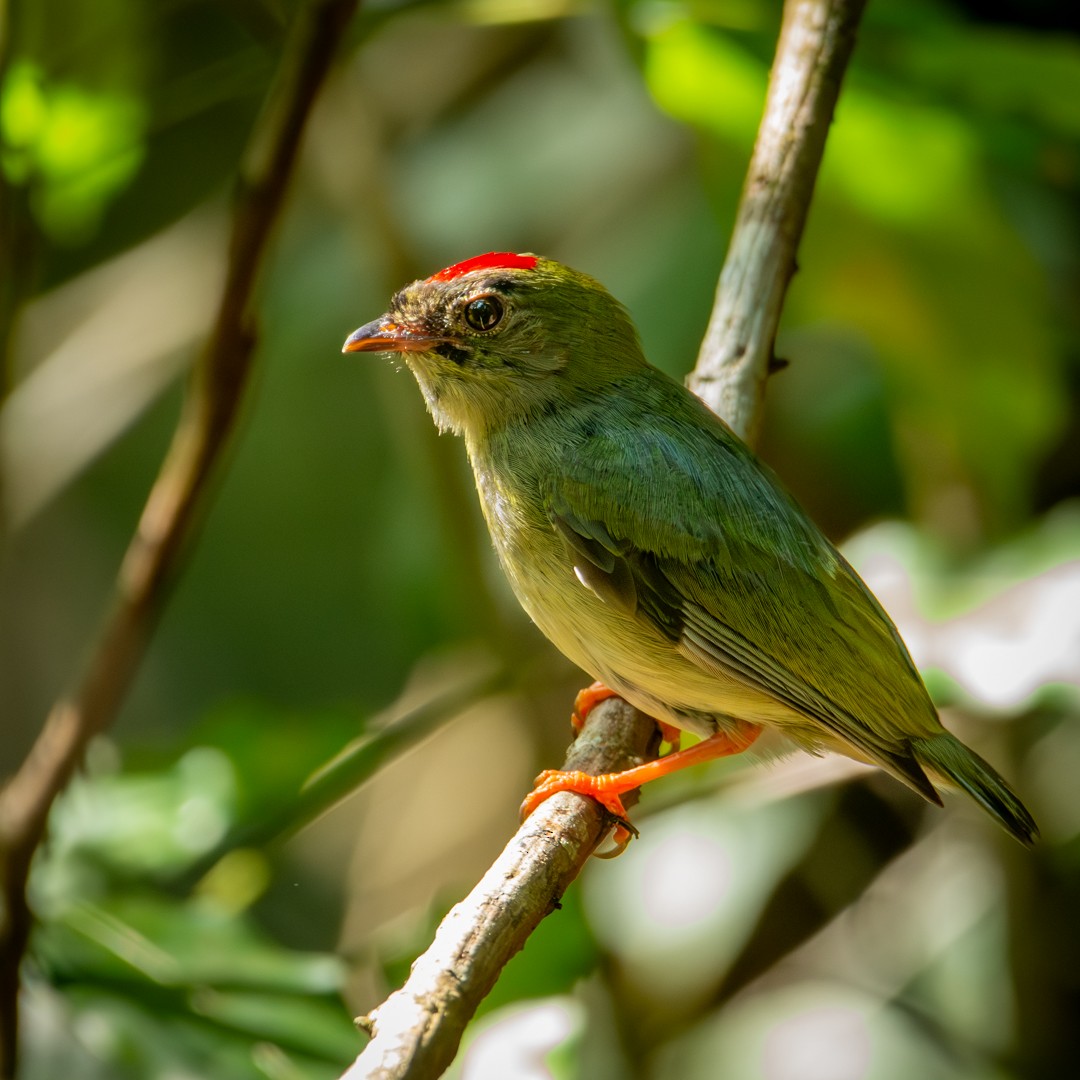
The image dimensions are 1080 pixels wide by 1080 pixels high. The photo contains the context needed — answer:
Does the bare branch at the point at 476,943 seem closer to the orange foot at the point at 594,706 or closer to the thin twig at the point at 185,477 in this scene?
the orange foot at the point at 594,706

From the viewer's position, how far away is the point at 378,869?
17.0 feet

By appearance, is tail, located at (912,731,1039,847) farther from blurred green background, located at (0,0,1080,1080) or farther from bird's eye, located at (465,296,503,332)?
bird's eye, located at (465,296,503,332)

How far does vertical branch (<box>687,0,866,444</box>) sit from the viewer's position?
2930 millimetres

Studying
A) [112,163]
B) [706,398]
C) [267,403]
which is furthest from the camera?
[267,403]

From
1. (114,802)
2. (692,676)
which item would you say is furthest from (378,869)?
(692,676)

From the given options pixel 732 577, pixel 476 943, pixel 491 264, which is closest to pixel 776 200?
pixel 491 264

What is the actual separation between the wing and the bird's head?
0.98ft

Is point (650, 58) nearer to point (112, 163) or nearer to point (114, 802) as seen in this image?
point (112, 163)

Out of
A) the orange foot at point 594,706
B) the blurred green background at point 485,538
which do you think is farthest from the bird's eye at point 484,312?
the orange foot at point 594,706

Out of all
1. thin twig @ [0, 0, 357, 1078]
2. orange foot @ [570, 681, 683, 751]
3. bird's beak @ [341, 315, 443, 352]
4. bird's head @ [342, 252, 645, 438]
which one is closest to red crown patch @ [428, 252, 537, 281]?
bird's head @ [342, 252, 645, 438]

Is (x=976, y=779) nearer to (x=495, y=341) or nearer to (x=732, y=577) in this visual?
(x=732, y=577)

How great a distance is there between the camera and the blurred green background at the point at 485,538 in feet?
10.6

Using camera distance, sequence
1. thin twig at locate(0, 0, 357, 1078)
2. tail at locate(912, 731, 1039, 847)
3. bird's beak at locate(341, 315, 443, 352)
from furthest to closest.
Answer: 1. bird's beak at locate(341, 315, 443, 352)
2. thin twig at locate(0, 0, 357, 1078)
3. tail at locate(912, 731, 1039, 847)

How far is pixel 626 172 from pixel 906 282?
2138 mm
